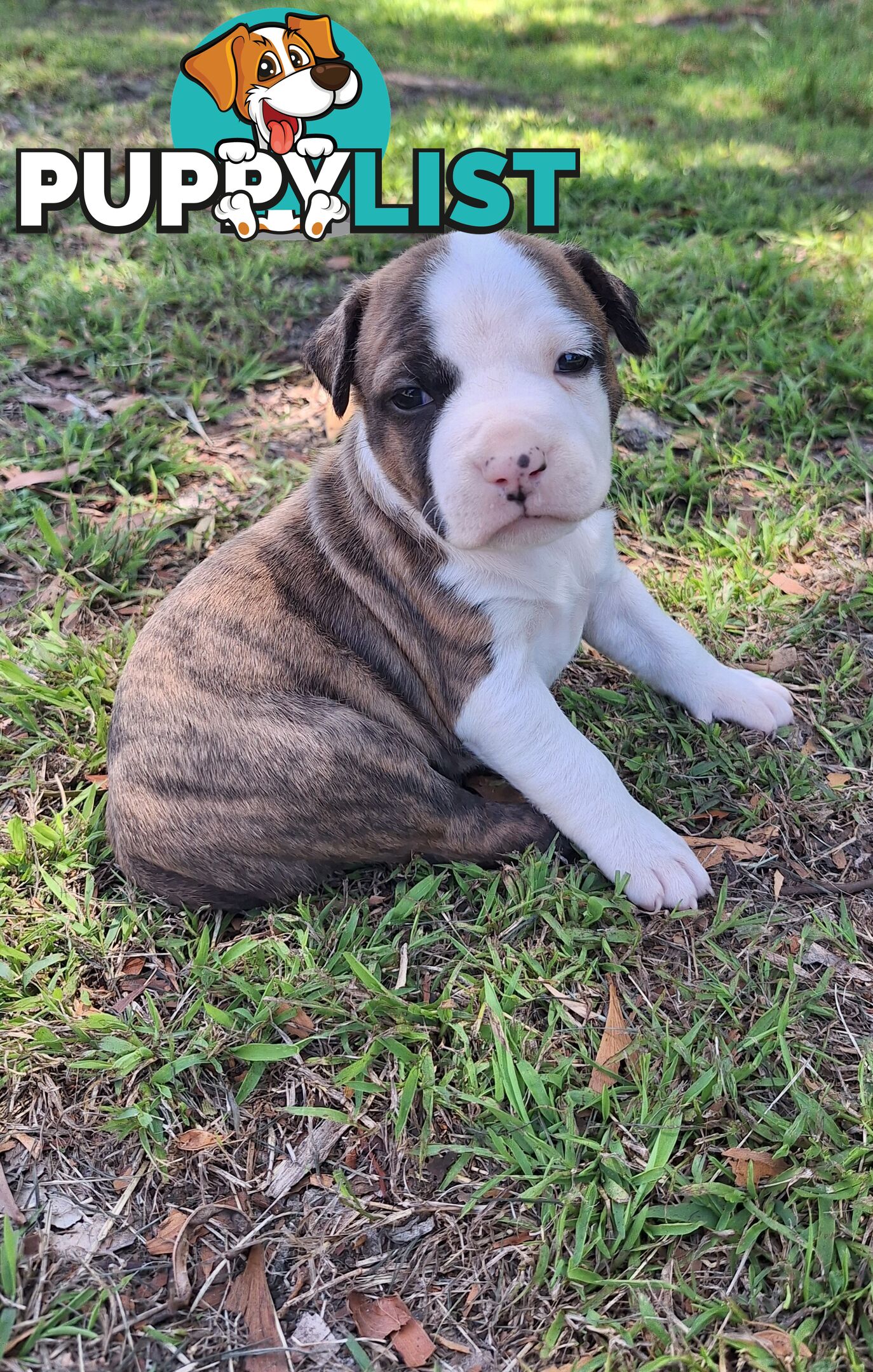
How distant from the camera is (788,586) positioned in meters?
4.10

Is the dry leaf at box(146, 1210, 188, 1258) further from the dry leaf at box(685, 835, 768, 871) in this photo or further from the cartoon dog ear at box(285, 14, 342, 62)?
the cartoon dog ear at box(285, 14, 342, 62)

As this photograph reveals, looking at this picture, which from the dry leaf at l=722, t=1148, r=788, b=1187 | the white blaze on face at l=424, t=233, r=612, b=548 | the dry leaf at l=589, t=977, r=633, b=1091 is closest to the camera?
the dry leaf at l=722, t=1148, r=788, b=1187

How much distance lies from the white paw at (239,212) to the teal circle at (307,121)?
221 mm

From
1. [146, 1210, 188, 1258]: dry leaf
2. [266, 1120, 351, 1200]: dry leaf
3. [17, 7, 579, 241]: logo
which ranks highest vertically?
[17, 7, 579, 241]: logo

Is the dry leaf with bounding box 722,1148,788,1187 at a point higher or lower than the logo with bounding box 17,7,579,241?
lower

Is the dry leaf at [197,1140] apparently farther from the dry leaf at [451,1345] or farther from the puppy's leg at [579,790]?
the puppy's leg at [579,790]

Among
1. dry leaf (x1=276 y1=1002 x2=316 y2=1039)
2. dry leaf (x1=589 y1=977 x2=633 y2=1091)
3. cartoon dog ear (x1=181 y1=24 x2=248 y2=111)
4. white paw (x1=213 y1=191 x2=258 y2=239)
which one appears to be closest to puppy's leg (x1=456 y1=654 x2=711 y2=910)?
dry leaf (x1=589 y1=977 x2=633 y2=1091)

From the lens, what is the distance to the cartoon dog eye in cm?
651

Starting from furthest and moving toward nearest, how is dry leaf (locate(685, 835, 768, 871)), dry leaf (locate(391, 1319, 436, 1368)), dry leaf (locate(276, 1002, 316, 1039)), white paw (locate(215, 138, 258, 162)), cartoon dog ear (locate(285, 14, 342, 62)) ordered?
cartoon dog ear (locate(285, 14, 342, 62))
white paw (locate(215, 138, 258, 162))
dry leaf (locate(685, 835, 768, 871))
dry leaf (locate(276, 1002, 316, 1039))
dry leaf (locate(391, 1319, 436, 1368))

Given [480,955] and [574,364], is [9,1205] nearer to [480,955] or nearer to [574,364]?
[480,955]

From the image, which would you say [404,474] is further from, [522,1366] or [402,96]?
[402,96]

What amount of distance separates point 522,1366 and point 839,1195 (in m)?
0.82

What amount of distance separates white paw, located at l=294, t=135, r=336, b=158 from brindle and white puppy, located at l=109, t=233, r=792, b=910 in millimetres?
3976

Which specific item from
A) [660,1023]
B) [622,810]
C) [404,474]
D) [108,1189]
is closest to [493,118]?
[404,474]
